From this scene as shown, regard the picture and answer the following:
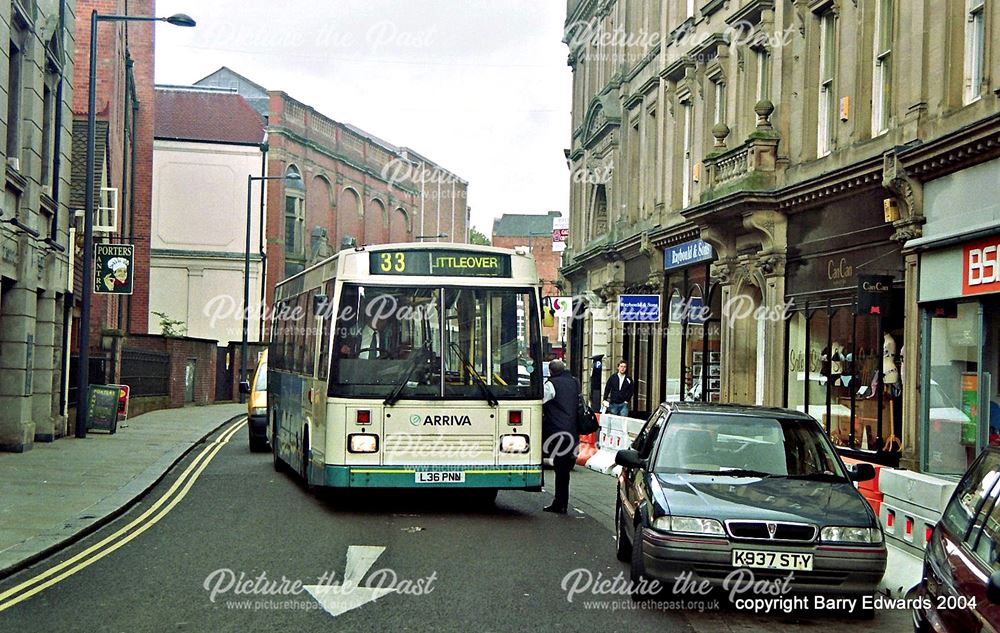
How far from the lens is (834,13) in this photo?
21.2m

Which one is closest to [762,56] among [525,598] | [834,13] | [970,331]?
[834,13]

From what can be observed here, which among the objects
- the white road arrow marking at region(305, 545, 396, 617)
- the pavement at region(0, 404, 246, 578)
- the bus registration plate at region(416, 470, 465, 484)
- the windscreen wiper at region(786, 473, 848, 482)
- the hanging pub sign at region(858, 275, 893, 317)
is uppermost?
the hanging pub sign at region(858, 275, 893, 317)

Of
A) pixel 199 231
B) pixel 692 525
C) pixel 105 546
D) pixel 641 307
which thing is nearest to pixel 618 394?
pixel 641 307

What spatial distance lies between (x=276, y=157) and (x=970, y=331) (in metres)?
47.6

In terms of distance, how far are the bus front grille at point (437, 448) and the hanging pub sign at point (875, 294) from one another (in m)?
7.01

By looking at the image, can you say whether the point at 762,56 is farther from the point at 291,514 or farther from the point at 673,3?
the point at 291,514

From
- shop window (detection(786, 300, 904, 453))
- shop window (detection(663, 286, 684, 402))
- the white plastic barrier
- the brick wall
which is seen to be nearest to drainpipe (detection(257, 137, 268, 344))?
the brick wall

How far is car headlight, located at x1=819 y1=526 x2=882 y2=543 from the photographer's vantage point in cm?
850

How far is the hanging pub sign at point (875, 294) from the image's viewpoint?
1794cm

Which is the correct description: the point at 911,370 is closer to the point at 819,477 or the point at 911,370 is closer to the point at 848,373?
the point at 848,373

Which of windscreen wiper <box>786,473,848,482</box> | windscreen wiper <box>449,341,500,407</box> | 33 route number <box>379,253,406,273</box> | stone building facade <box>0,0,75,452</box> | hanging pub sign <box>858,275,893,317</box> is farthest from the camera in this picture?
stone building facade <box>0,0,75,452</box>

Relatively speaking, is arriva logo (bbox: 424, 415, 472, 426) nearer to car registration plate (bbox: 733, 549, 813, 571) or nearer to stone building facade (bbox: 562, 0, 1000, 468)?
car registration plate (bbox: 733, 549, 813, 571)

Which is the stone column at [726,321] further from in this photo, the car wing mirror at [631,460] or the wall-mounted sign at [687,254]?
the car wing mirror at [631,460]

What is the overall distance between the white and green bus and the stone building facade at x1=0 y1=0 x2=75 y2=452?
26.7ft
